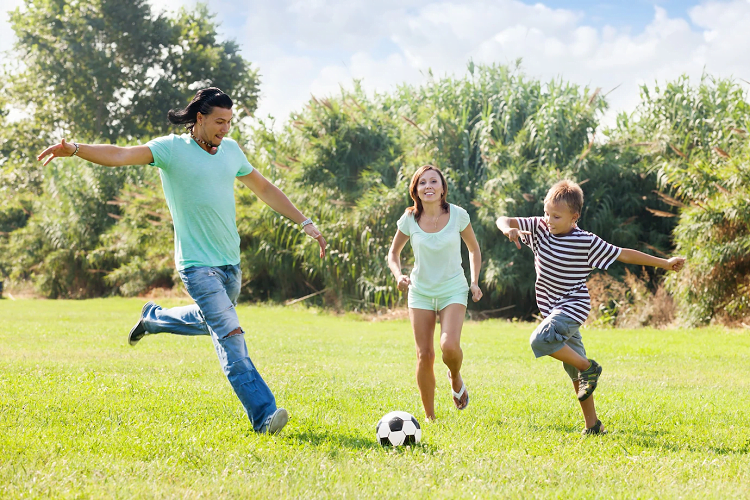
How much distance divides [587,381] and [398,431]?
1580 mm

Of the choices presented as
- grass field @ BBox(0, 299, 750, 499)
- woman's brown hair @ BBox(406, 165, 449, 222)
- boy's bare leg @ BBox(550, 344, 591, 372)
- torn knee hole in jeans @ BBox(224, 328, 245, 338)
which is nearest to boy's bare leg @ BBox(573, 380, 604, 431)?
grass field @ BBox(0, 299, 750, 499)

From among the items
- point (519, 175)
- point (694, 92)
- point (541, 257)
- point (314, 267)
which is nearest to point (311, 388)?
point (541, 257)

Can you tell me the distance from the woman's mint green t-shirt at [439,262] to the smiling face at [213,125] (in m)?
1.79

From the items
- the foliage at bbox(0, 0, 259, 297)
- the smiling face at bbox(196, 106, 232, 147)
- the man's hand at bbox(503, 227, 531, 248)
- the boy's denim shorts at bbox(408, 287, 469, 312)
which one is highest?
the foliage at bbox(0, 0, 259, 297)

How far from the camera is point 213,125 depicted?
16.1 ft

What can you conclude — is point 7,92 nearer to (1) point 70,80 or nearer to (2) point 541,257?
(1) point 70,80

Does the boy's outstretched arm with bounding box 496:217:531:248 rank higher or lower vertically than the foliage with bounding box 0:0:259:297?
lower

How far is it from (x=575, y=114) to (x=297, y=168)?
7192mm

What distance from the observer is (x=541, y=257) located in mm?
5461

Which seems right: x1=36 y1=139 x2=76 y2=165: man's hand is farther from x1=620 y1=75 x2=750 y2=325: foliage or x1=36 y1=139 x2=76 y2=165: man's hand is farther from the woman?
x1=620 y1=75 x2=750 y2=325: foliage

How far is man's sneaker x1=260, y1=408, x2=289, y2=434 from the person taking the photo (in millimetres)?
4742

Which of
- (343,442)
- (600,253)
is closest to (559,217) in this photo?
(600,253)

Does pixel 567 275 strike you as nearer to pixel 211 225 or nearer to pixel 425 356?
pixel 425 356

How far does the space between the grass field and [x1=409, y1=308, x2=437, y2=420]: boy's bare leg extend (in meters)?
0.17
